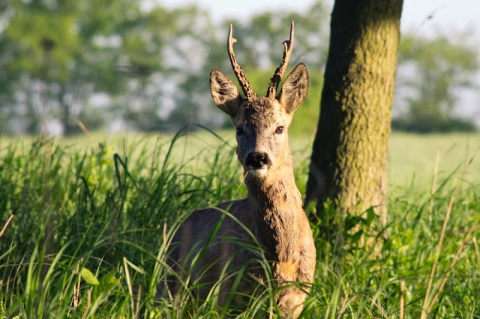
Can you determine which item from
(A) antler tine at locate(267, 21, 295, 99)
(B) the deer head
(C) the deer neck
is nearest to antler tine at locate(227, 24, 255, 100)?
(B) the deer head

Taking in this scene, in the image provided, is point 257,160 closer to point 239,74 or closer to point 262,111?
point 262,111

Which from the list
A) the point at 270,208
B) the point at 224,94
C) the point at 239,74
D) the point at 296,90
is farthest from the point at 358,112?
the point at 270,208

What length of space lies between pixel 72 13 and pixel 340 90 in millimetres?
46143

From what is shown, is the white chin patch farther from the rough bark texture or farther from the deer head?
the rough bark texture

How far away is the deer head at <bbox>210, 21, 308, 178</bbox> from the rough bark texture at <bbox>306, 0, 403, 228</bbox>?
123 centimetres

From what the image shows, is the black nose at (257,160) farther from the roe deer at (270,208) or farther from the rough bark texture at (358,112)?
the rough bark texture at (358,112)

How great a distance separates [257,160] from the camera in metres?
4.11

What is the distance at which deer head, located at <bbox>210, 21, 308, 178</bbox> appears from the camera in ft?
13.8

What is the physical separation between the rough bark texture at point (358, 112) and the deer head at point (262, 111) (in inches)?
48.6

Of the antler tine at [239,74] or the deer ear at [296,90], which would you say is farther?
the deer ear at [296,90]

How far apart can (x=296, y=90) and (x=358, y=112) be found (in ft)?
4.21

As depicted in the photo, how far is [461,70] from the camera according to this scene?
68.1m

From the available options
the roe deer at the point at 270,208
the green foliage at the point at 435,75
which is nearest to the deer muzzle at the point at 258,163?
the roe deer at the point at 270,208

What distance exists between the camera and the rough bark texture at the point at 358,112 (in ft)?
19.2
